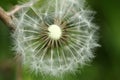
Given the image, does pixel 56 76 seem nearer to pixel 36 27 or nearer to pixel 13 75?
pixel 36 27

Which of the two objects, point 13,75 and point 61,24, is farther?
point 13,75

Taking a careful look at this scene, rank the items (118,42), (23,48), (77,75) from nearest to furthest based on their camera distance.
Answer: (23,48)
(77,75)
(118,42)

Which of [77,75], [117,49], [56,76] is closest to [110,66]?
[117,49]

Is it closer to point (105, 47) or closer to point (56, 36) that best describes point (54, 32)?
point (56, 36)

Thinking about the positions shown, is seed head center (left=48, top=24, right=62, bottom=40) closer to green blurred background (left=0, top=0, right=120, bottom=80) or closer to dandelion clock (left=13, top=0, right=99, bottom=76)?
dandelion clock (left=13, top=0, right=99, bottom=76)

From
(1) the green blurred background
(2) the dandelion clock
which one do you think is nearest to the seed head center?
(2) the dandelion clock

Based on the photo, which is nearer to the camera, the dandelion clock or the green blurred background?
the dandelion clock

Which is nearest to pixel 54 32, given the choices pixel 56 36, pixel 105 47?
pixel 56 36

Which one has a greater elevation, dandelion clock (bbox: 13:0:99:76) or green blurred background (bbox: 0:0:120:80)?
green blurred background (bbox: 0:0:120:80)
